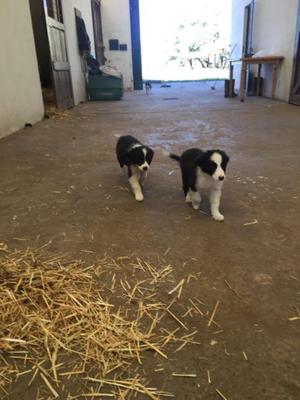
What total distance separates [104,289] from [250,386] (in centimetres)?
71

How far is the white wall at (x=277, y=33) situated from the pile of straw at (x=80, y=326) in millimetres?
7356

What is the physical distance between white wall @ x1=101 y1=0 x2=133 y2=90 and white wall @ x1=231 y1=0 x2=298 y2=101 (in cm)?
409

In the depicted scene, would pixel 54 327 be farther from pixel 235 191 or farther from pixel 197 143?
pixel 197 143

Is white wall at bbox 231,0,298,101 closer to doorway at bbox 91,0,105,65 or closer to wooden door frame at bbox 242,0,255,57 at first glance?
wooden door frame at bbox 242,0,255,57

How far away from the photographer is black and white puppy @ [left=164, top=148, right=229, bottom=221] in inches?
75.9

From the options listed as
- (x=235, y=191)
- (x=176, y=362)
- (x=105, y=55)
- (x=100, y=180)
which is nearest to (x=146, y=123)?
(x=100, y=180)

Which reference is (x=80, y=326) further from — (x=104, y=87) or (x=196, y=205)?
(x=104, y=87)

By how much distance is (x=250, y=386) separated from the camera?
3.52 ft

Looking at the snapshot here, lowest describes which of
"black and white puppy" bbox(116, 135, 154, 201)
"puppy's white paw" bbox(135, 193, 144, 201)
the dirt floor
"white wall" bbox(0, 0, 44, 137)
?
the dirt floor

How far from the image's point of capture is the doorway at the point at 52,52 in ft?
20.7

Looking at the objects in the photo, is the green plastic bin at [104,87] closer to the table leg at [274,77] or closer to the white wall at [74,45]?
the white wall at [74,45]

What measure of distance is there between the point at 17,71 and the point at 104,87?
4.17 m

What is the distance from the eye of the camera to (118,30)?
12.2 m

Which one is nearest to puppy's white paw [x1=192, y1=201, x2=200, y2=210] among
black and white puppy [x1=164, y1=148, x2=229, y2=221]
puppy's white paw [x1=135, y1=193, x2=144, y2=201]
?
black and white puppy [x1=164, y1=148, x2=229, y2=221]
